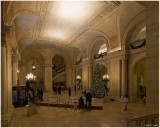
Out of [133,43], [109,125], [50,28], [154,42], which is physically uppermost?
[50,28]

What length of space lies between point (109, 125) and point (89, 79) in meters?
12.1

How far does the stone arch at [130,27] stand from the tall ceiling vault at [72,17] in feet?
1.10

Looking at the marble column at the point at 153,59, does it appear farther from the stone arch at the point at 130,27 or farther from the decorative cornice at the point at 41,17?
the decorative cornice at the point at 41,17

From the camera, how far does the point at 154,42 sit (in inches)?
177

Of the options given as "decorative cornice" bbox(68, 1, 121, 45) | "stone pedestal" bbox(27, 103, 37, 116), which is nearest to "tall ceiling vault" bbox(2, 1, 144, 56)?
"decorative cornice" bbox(68, 1, 121, 45)

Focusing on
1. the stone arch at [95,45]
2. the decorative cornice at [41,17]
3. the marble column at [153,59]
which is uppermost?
the decorative cornice at [41,17]

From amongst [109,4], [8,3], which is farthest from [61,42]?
[8,3]

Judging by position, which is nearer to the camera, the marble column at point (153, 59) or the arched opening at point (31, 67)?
the marble column at point (153, 59)

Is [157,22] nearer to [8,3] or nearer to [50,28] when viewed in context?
[8,3]

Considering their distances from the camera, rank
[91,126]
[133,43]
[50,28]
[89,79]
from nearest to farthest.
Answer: [91,126]
[133,43]
[50,28]
[89,79]

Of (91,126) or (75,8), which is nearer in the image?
(91,126)

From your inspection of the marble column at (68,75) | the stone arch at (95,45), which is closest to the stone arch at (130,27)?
the stone arch at (95,45)

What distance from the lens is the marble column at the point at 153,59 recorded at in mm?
4387

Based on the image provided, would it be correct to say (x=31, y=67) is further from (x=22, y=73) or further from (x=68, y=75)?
(x=68, y=75)
